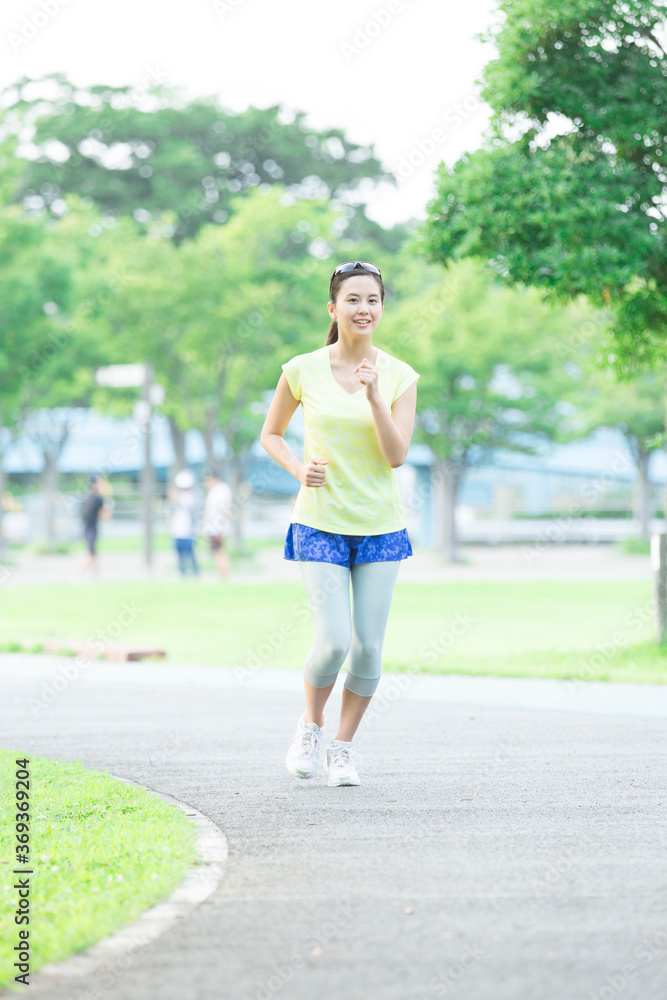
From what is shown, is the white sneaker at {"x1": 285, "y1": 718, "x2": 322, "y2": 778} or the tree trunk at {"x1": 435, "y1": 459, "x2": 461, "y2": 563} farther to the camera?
the tree trunk at {"x1": 435, "y1": 459, "x2": 461, "y2": 563}

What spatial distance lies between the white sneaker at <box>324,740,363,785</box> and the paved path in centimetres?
6

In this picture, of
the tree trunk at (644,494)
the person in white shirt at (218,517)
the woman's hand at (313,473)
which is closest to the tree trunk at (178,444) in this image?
the tree trunk at (644,494)

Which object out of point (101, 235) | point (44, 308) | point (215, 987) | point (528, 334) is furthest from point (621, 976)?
point (101, 235)

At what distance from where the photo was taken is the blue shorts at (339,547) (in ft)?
15.5

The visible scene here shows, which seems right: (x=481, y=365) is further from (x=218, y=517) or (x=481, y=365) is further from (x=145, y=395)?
(x=218, y=517)

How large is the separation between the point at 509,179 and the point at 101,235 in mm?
21570

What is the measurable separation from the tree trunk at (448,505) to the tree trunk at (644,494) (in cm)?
685

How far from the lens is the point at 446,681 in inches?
336

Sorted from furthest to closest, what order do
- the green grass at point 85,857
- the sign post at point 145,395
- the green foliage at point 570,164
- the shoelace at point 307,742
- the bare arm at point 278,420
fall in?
the sign post at point 145,395 < the green foliage at point 570,164 < the shoelace at point 307,742 < the bare arm at point 278,420 < the green grass at point 85,857

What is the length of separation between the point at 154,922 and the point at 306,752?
1854 millimetres

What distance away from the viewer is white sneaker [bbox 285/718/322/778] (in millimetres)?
4938

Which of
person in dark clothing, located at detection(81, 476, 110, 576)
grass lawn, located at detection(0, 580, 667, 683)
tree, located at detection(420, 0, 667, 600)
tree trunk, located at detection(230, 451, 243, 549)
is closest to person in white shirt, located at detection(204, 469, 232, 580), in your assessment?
grass lawn, located at detection(0, 580, 667, 683)

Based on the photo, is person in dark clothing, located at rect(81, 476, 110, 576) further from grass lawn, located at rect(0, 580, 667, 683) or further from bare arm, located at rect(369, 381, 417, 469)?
bare arm, located at rect(369, 381, 417, 469)

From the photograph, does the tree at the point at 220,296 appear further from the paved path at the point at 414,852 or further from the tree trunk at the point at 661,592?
the paved path at the point at 414,852
